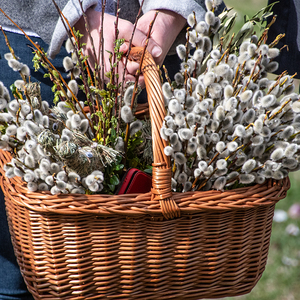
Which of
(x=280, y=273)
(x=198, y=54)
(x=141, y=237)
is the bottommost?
(x=280, y=273)

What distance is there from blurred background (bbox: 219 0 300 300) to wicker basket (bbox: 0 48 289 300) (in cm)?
88

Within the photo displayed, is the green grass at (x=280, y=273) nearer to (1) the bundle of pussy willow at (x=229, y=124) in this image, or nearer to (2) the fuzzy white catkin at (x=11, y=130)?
(1) the bundle of pussy willow at (x=229, y=124)

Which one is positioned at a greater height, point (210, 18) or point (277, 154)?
point (210, 18)

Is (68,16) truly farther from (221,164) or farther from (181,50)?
(221,164)

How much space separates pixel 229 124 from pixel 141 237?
11.0 inches

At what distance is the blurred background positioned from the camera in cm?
145

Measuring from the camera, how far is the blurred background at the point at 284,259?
1447mm

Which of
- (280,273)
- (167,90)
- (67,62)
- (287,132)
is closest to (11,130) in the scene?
(67,62)

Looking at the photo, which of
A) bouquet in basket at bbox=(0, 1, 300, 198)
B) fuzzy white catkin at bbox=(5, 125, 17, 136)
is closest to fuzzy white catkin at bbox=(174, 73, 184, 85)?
bouquet in basket at bbox=(0, 1, 300, 198)

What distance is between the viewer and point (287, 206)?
1.92 meters

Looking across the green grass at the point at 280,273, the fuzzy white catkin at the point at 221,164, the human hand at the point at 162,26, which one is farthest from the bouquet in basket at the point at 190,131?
the green grass at the point at 280,273

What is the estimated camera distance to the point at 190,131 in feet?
1.96

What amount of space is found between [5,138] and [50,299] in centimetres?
34

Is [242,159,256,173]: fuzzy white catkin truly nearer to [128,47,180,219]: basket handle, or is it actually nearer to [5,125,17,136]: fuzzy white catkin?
[128,47,180,219]: basket handle
